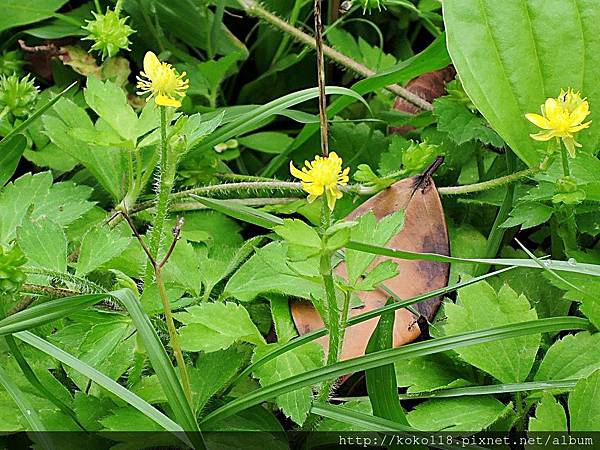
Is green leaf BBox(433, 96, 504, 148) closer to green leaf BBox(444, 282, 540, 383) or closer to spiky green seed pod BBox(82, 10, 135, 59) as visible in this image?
green leaf BBox(444, 282, 540, 383)

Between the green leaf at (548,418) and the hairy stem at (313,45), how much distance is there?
0.82 metres

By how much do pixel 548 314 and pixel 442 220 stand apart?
0.78ft

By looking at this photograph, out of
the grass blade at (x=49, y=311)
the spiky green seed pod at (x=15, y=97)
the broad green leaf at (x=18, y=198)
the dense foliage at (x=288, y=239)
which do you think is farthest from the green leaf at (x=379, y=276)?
the spiky green seed pod at (x=15, y=97)

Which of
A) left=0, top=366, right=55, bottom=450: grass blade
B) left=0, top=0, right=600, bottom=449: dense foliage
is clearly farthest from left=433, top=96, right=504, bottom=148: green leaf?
left=0, top=366, right=55, bottom=450: grass blade

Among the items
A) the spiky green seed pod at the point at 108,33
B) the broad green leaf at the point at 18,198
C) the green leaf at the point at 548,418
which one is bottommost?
the green leaf at the point at 548,418

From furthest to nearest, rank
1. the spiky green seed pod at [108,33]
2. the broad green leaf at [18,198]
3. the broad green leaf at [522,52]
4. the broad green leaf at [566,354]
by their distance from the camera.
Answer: the spiky green seed pod at [108,33], the broad green leaf at [522,52], the broad green leaf at [18,198], the broad green leaf at [566,354]

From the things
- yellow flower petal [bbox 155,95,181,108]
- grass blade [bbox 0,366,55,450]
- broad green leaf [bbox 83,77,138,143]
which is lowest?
grass blade [bbox 0,366,55,450]

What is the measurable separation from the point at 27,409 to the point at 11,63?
103cm

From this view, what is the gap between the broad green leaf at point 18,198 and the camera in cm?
122

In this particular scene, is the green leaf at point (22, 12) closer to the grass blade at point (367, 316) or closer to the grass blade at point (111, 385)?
the grass blade at point (111, 385)

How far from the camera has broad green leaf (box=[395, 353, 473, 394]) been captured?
3.62 feet

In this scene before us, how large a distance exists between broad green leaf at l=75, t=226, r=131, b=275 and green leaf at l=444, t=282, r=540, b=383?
1.63 feet

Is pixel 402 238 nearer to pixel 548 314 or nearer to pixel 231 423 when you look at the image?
pixel 548 314

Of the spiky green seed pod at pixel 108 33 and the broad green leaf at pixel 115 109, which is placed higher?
the spiky green seed pod at pixel 108 33
